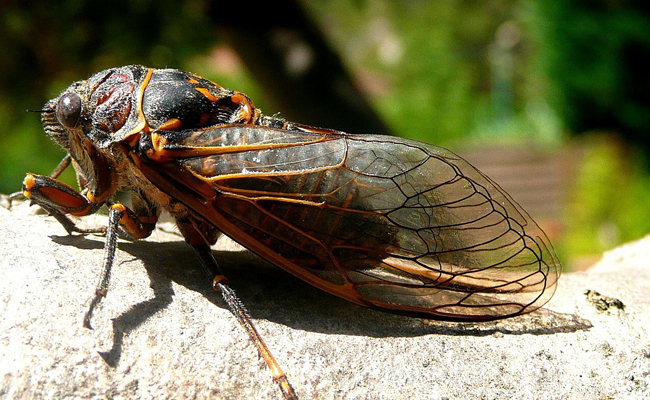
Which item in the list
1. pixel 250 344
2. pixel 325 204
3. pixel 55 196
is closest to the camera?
pixel 250 344

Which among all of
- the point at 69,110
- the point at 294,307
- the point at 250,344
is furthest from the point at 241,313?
the point at 69,110

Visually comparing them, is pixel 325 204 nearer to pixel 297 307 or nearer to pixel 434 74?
pixel 297 307

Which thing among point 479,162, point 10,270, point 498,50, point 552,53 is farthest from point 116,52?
point 498,50

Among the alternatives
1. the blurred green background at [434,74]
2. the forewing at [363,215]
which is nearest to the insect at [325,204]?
the forewing at [363,215]

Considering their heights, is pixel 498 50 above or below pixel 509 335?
above

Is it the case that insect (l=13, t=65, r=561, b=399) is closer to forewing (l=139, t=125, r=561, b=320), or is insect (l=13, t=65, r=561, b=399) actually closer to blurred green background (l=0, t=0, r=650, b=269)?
forewing (l=139, t=125, r=561, b=320)

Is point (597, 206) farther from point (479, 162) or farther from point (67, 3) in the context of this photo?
point (67, 3)

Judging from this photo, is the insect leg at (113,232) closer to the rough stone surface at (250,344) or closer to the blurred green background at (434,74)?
the rough stone surface at (250,344)
